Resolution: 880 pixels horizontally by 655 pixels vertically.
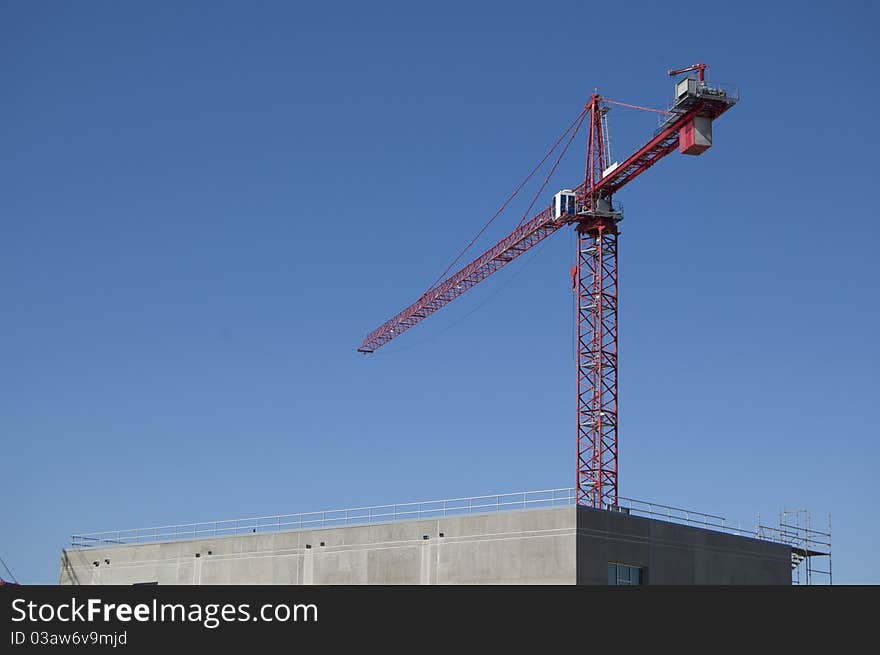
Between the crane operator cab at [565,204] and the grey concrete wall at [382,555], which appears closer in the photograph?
the grey concrete wall at [382,555]

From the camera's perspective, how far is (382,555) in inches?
2404

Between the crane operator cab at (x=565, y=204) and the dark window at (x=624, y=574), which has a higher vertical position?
the crane operator cab at (x=565, y=204)

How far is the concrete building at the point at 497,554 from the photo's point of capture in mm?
55125

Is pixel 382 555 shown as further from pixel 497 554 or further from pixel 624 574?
pixel 624 574

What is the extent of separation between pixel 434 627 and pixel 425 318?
300 feet

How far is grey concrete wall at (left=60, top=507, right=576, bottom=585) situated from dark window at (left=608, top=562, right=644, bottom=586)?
283cm

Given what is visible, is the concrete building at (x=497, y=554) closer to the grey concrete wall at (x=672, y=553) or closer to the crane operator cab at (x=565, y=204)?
the grey concrete wall at (x=672, y=553)

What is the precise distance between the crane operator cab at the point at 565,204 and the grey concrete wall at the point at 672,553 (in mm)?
39160

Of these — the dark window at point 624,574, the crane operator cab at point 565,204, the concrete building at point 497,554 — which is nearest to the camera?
the concrete building at point 497,554

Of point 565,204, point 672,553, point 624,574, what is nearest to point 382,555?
point 624,574

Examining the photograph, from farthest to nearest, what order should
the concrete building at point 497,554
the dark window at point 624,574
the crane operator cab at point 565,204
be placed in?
the crane operator cab at point 565,204 < the dark window at point 624,574 < the concrete building at point 497,554

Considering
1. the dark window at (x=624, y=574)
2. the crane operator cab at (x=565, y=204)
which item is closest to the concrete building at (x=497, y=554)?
the dark window at (x=624, y=574)

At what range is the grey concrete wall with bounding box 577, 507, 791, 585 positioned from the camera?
5516 centimetres

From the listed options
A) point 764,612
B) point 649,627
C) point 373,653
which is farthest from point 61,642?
point 764,612
